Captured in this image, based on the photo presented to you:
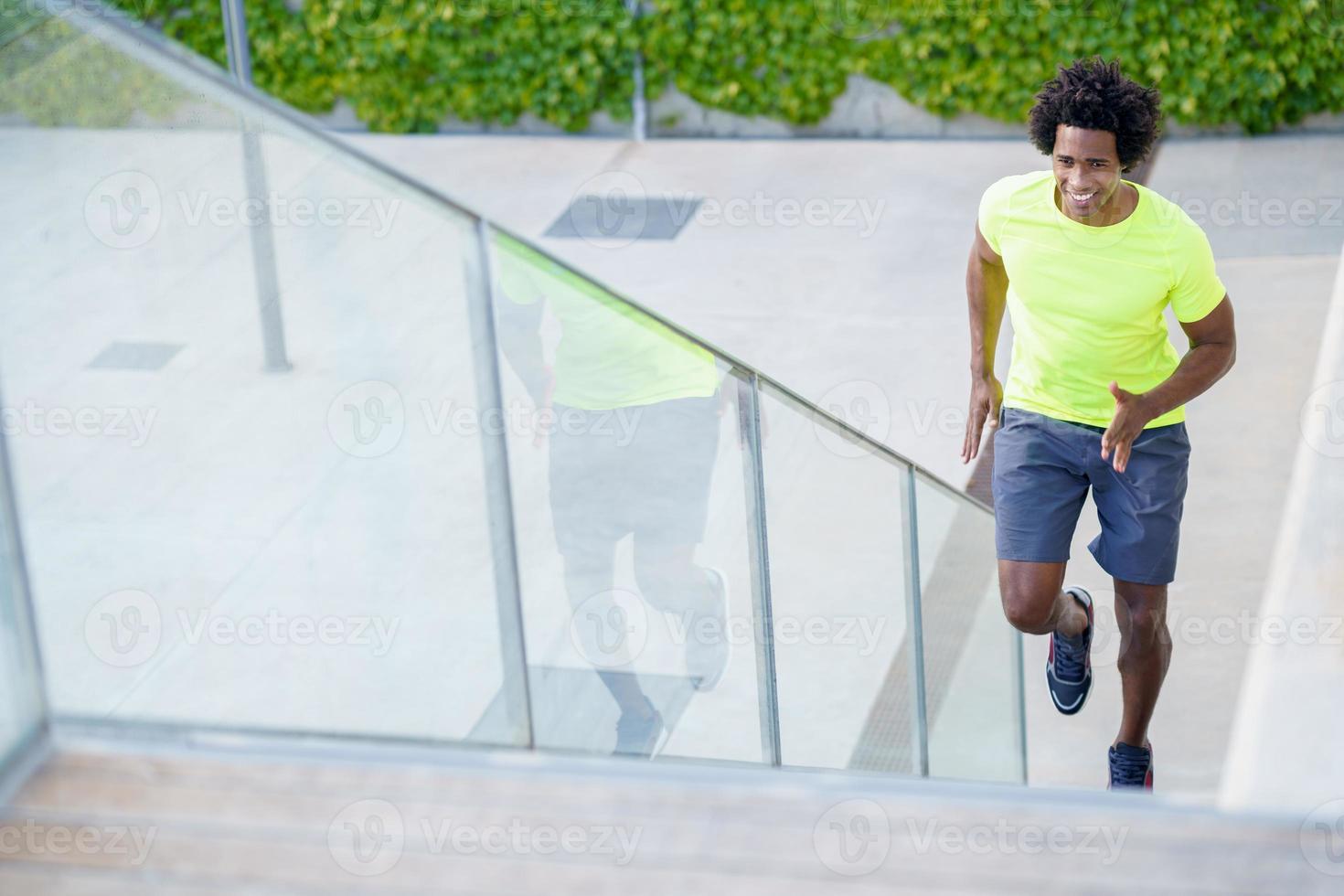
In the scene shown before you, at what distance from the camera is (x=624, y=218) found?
8352 millimetres

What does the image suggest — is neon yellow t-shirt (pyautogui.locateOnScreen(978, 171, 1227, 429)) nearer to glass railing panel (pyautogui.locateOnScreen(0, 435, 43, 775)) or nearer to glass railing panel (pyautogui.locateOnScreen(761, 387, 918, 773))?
glass railing panel (pyautogui.locateOnScreen(761, 387, 918, 773))

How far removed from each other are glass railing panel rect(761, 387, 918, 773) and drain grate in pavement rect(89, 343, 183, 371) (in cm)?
138

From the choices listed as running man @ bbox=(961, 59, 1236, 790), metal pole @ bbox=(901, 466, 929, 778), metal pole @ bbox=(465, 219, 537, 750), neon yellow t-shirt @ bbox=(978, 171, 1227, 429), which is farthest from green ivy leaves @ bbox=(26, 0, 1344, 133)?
metal pole @ bbox=(465, 219, 537, 750)

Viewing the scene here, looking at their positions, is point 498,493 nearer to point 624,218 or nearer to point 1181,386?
point 1181,386

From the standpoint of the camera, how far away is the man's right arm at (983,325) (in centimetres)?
366

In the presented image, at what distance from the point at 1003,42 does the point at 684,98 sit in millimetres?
1892

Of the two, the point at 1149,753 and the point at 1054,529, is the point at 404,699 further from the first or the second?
the point at 1149,753

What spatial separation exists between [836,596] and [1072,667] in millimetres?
629

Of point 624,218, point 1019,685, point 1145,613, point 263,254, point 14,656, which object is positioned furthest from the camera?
point 624,218

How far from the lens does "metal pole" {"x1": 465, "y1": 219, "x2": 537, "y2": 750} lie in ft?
8.18

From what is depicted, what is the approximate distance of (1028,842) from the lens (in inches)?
70.3

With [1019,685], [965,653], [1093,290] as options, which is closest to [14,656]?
[1093,290]

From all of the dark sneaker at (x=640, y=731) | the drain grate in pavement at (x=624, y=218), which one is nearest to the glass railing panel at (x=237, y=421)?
the dark sneaker at (x=640, y=731)

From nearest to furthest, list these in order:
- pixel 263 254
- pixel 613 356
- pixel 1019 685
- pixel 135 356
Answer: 1. pixel 135 356
2. pixel 263 254
3. pixel 613 356
4. pixel 1019 685
